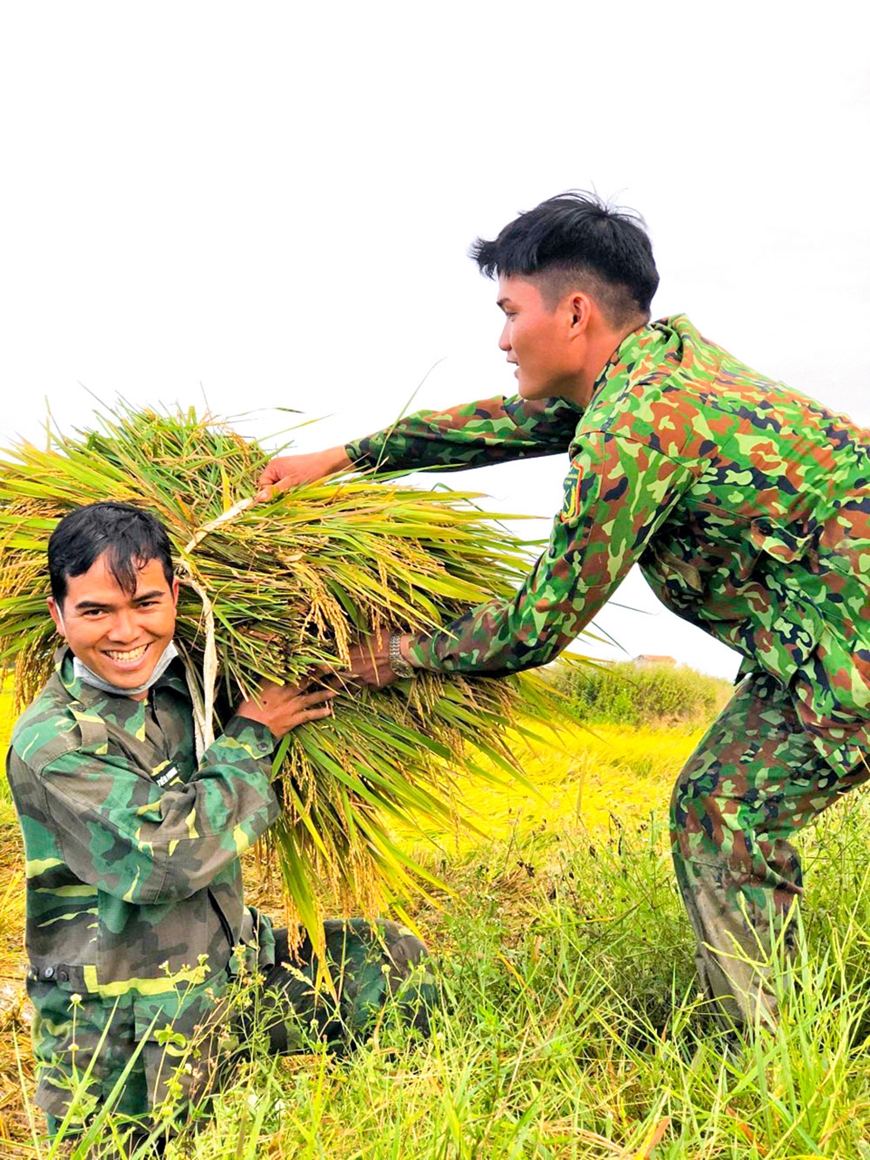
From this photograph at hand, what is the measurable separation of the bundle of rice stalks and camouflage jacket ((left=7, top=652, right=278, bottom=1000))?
134 mm

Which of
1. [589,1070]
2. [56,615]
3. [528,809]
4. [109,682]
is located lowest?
[528,809]

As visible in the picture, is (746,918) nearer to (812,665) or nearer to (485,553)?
(812,665)

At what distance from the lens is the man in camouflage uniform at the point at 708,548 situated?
2361mm

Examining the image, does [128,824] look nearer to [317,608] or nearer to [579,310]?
[317,608]

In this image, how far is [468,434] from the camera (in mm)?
2957

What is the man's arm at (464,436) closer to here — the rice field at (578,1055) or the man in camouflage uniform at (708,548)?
the man in camouflage uniform at (708,548)

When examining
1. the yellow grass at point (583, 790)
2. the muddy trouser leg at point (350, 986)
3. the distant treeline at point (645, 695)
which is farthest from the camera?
the distant treeline at point (645, 695)

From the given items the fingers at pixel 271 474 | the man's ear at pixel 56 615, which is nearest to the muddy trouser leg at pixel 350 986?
the man's ear at pixel 56 615

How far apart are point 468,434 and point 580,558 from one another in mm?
740

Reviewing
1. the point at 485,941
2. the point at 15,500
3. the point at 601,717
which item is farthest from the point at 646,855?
the point at 601,717

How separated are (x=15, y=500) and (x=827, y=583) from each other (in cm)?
196

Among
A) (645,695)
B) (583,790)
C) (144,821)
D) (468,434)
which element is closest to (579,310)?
(468,434)

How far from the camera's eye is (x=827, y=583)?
248cm

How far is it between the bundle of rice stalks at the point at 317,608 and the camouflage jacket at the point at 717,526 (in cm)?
21
